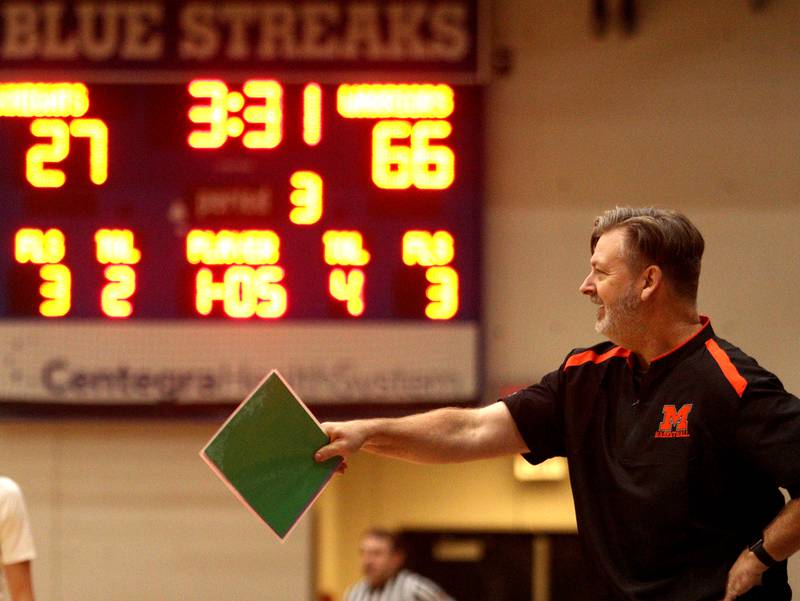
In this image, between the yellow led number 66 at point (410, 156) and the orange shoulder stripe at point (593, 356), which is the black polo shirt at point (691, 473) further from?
the yellow led number 66 at point (410, 156)

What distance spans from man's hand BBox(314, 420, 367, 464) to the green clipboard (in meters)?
0.02

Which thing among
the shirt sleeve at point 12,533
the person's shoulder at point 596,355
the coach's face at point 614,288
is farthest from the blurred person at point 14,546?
the coach's face at point 614,288

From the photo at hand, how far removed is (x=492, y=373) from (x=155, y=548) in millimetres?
1864

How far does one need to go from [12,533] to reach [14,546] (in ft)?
0.12

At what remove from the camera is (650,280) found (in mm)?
2248

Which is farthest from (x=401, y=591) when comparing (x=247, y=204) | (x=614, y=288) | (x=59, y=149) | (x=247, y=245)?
(x=614, y=288)

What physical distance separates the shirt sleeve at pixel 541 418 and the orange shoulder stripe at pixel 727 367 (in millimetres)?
355

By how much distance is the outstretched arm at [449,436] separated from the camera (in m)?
2.43

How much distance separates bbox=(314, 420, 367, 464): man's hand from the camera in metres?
2.30

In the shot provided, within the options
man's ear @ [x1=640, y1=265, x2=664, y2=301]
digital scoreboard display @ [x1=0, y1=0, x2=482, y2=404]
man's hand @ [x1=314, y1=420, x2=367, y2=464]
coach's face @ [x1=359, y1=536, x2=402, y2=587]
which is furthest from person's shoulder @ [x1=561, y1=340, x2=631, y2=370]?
digital scoreboard display @ [x1=0, y1=0, x2=482, y2=404]

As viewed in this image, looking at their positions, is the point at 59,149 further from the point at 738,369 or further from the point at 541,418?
the point at 738,369

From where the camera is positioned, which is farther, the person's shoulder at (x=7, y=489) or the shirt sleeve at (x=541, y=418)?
the person's shoulder at (x=7, y=489)

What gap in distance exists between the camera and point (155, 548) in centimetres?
589

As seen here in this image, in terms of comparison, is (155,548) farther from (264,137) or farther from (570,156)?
(570,156)
